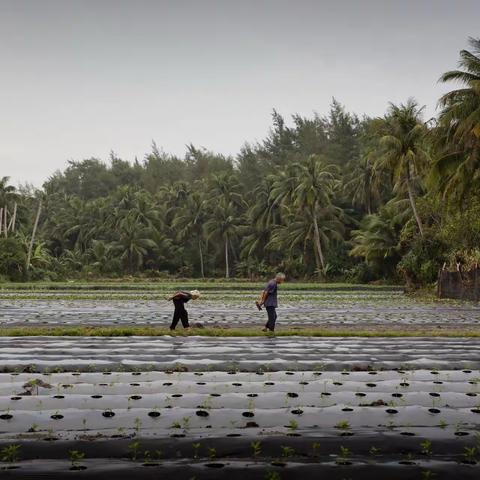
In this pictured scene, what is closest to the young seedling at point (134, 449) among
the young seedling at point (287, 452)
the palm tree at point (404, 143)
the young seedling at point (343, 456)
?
the young seedling at point (287, 452)

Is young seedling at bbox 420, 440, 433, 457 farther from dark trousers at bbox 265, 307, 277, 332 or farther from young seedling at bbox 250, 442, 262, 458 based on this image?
dark trousers at bbox 265, 307, 277, 332

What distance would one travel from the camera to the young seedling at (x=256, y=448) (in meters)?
4.45

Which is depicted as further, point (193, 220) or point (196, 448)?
point (193, 220)

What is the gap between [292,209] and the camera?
4762cm

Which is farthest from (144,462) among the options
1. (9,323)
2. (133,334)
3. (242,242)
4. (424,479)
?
(242,242)

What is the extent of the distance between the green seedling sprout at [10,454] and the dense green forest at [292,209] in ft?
60.6

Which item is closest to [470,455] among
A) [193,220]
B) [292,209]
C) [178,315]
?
[178,315]

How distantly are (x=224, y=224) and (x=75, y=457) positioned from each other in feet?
160

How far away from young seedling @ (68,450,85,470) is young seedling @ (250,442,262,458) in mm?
1191

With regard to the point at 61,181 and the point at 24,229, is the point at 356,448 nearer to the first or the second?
the point at 24,229

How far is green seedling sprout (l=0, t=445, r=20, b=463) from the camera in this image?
14.0 ft

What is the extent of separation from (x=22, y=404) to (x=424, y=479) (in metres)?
3.32

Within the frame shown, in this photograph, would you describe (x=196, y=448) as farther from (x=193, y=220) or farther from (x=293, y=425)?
(x=193, y=220)

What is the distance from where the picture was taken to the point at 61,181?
245 ft
